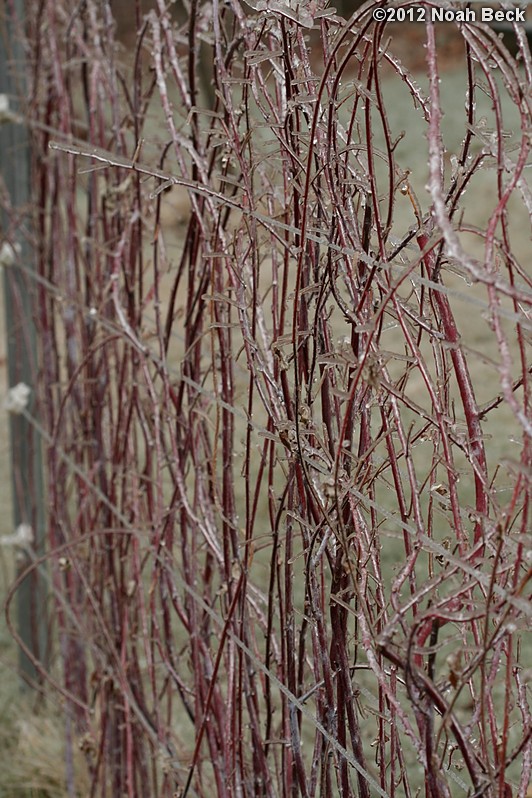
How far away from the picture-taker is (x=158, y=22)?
129 cm

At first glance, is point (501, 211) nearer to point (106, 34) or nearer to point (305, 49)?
point (305, 49)

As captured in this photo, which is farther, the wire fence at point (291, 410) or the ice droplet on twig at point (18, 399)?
the ice droplet on twig at point (18, 399)

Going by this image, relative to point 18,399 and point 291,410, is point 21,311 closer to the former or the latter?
point 18,399

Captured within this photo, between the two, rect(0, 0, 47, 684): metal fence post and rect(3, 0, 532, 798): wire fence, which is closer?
rect(3, 0, 532, 798): wire fence

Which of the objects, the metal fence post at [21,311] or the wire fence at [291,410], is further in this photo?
the metal fence post at [21,311]

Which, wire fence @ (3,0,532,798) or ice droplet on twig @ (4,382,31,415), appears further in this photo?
ice droplet on twig @ (4,382,31,415)

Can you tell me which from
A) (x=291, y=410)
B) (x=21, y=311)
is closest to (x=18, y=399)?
(x=21, y=311)

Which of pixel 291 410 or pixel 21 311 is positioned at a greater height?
pixel 291 410

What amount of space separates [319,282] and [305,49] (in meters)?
0.21

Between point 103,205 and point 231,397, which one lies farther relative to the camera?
point 103,205

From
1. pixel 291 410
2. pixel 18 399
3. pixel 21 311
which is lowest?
pixel 18 399

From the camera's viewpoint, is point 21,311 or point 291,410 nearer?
point 291,410

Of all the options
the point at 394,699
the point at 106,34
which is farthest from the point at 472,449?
the point at 106,34

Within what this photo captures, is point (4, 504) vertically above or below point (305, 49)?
below
